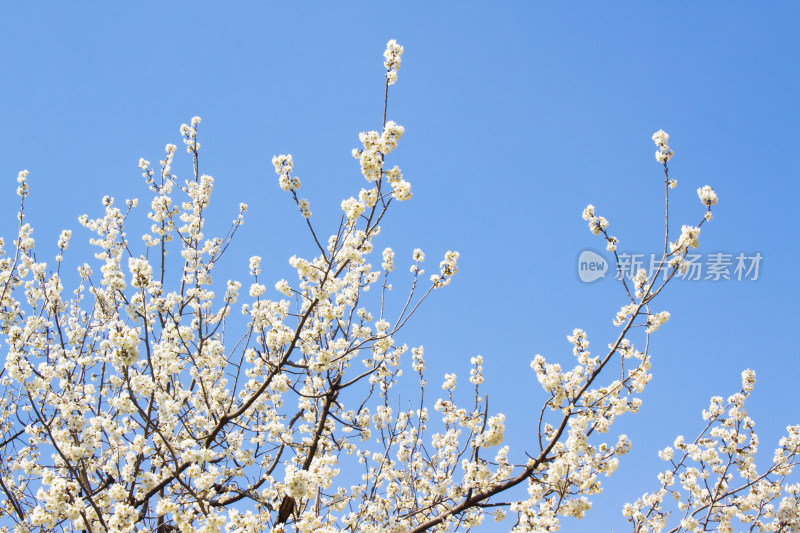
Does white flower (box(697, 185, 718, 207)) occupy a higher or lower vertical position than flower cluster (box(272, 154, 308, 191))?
higher

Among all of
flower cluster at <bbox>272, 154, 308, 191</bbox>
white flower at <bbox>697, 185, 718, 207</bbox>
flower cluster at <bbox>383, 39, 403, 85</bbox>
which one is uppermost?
flower cluster at <bbox>383, 39, 403, 85</bbox>

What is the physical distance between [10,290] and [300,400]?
14.1 ft

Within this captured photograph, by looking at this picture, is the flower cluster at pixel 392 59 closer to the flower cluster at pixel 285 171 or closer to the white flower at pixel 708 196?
the flower cluster at pixel 285 171

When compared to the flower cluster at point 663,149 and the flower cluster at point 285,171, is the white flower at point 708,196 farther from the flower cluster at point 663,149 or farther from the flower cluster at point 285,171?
the flower cluster at point 285,171

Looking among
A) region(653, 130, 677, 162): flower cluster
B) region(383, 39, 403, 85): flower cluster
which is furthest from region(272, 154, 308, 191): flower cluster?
region(653, 130, 677, 162): flower cluster

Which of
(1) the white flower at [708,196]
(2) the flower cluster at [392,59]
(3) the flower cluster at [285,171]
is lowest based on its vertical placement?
(3) the flower cluster at [285,171]

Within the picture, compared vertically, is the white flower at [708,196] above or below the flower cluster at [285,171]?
above

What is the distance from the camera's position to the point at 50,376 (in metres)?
5.88

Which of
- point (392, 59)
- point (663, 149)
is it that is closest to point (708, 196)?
point (663, 149)

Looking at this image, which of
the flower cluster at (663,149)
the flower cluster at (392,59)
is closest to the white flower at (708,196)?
the flower cluster at (663,149)

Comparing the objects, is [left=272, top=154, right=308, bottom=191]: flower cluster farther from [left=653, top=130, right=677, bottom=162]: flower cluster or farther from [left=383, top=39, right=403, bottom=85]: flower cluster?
[left=653, top=130, right=677, bottom=162]: flower cluster

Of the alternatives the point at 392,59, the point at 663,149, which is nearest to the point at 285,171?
the point at 392,59

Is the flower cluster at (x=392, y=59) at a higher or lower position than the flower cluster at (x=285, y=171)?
higher

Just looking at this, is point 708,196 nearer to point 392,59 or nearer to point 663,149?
point 663,149
